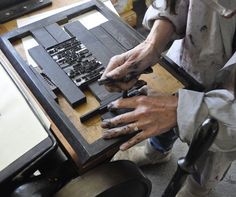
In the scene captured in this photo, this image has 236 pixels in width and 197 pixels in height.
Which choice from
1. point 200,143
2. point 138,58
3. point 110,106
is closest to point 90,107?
point 110,106

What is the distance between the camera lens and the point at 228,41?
2.10ft

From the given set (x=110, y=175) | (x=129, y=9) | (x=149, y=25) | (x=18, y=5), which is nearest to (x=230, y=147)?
(x=110, y=175)

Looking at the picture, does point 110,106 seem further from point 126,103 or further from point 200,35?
point 200,35

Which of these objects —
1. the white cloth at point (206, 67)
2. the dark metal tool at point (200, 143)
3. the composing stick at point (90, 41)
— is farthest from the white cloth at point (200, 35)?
the dark metal tool at point (200, 143)

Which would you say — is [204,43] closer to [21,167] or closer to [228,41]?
[228,41]

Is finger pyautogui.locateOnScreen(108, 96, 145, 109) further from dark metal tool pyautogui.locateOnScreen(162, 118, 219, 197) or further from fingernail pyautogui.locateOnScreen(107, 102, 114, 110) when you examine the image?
dark metal tool pyautogui.locateOnScreen(162, 118, 219, 197)

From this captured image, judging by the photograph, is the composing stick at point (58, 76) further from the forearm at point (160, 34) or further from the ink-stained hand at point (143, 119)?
the forearm at point (160, 34)

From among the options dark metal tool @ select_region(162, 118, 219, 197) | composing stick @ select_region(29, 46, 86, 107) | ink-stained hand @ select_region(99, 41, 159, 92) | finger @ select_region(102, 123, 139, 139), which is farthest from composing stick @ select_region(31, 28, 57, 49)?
dark metal tool @ select_region(162, 118, 219, 197)

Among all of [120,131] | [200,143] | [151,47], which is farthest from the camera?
[151,47]

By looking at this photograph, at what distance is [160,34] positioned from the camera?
684 mm

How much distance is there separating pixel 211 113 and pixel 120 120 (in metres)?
0.16

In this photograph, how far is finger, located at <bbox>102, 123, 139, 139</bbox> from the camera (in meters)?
0.54

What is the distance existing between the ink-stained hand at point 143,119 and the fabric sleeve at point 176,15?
0.69ft

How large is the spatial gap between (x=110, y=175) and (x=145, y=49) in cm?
28
